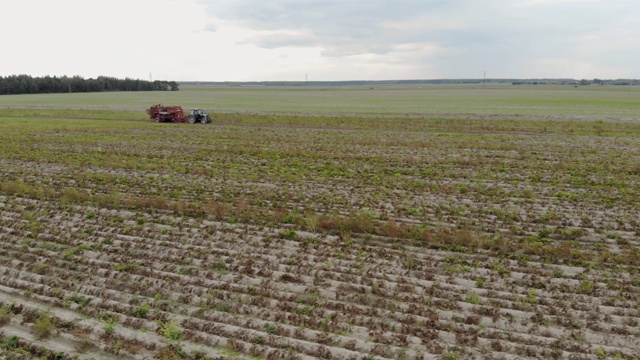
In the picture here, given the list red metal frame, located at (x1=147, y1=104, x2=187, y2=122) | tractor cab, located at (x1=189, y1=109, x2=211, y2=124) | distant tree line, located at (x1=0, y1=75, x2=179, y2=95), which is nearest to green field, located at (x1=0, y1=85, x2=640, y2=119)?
tractor cab, located at (x1=189, y1=109, x2=211, y2=124)

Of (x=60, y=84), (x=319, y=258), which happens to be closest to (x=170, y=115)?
(x=319, y=258)

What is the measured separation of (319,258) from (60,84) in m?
138

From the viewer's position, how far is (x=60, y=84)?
406 feet

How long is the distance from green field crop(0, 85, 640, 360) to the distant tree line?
120 meters

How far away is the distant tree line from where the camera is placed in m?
118

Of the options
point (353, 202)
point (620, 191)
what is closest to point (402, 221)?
point (353, 202)

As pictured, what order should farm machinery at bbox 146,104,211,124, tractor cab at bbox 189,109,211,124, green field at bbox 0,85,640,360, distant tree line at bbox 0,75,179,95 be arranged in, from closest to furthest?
1. green field at bbox 0,85,640,360
2. tractor cab at bbox 189,109,211,124
3. farm machinery at bbox 146,104,211,124
4. distant tree line at bbox 0,75,179,95

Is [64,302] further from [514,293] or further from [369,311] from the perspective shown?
[514,293]

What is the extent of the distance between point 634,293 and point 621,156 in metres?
15.8

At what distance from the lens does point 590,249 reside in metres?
10.1

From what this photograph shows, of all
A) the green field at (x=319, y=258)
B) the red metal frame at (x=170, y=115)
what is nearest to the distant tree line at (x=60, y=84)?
the red metal frame at (x=170, y=115)

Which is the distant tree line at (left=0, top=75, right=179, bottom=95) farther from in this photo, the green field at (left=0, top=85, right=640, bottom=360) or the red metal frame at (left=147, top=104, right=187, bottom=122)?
the green field at (left=0, top=85, right=640, bottom=360)

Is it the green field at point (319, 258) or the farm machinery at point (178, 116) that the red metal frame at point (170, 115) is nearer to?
the farm machinery at point (178, 116)

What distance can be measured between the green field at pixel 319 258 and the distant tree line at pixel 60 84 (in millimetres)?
119781
